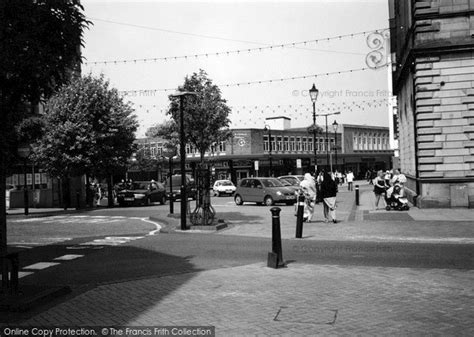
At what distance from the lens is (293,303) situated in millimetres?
6445

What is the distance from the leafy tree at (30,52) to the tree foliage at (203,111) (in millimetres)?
24599

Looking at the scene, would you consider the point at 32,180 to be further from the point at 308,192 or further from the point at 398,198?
the point at 398,198

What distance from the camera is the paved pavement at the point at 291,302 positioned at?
5.49 metres

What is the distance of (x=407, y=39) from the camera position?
23.8 m

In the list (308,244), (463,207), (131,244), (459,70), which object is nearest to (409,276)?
(308,244)

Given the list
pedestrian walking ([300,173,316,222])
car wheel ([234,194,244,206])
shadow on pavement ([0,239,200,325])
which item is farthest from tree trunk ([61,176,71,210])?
shadow on pavement ([0,239,200,325])

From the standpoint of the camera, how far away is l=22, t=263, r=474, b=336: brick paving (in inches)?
216

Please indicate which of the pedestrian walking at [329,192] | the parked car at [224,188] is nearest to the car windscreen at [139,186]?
the parked car at [224,188]

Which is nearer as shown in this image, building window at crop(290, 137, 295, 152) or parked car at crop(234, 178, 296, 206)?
parked car at crop(234, 178, 296, 206)

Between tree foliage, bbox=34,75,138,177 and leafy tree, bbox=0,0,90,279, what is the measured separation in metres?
21.9

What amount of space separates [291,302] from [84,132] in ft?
80.9

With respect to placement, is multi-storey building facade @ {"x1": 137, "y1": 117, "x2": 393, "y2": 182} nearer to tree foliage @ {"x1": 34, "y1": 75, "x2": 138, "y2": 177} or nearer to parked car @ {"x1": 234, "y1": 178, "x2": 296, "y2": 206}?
parked car @ {"x1": 234, "y1": 178, "x2": 296, "y2": 206}

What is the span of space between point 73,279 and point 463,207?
16.7 m

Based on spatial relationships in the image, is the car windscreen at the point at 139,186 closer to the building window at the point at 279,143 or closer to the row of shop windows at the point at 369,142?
the building window at the point at 279,143
